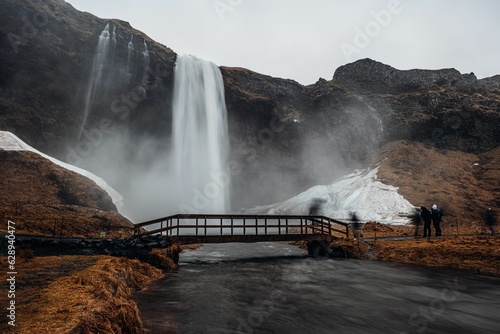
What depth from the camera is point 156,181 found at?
56250 mm

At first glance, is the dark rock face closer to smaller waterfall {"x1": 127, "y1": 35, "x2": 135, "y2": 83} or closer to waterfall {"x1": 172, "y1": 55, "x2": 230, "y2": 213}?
smaller waterfall {"x1": 127, "y1": 35, "x2": 135, "y2": 83}

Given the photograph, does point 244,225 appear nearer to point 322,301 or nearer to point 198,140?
point 322,301

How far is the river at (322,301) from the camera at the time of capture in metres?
9.12

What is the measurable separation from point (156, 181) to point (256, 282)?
1771 inches

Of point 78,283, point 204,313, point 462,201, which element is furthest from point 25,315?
point 462,201

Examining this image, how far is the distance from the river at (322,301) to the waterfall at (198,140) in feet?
132

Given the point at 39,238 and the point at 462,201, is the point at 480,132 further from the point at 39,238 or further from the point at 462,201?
the point at 39,238

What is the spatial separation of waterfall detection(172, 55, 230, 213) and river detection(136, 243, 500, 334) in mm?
40170

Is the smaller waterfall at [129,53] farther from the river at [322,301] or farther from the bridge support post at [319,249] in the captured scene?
the river at [322,301]

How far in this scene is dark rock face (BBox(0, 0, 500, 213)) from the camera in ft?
148

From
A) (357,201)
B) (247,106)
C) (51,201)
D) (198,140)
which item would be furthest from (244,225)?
(247,106)

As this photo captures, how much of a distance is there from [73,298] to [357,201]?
150 ft

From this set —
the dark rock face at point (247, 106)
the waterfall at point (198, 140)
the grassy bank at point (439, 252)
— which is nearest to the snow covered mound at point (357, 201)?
the dark rock face at point (247, 106)

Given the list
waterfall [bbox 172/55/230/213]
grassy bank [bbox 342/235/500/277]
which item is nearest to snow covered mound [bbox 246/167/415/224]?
waterfall [bbox 172/55/230/213]
